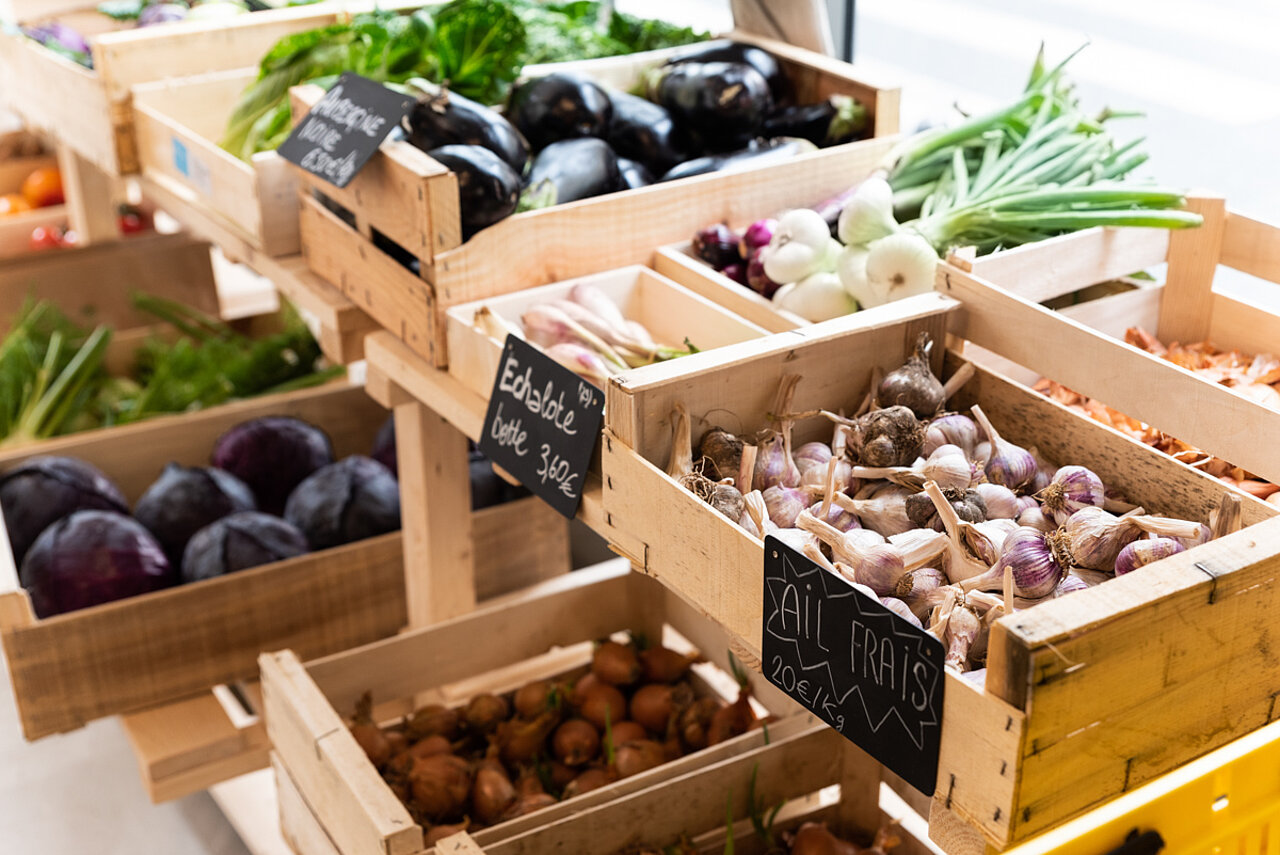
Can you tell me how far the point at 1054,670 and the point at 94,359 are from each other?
260cm

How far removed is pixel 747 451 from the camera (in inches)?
49.9

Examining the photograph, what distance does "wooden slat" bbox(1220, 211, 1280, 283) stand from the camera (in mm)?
1562

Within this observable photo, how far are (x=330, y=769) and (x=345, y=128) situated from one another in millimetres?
876

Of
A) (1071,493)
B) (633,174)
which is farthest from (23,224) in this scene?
(1071,493)

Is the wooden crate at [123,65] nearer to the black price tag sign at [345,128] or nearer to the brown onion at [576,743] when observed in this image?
the black price tag sign at [345,128]

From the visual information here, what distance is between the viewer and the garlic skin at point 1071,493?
3.87 ft

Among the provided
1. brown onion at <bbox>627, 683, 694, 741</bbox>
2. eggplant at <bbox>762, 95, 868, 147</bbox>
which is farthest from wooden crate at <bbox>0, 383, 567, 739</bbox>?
eggplant at <bbox>762, 95, 868, 147</bbox>

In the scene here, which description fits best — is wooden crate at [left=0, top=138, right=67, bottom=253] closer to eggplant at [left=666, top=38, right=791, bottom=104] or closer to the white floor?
the white floor

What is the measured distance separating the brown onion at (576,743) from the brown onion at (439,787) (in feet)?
0.55

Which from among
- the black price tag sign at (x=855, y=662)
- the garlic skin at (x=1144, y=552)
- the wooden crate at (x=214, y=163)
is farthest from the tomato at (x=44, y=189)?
the garlic skin at (x=1144, y=552)

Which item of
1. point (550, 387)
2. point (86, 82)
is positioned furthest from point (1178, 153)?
point (86, 82)

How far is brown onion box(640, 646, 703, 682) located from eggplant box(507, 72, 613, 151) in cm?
84

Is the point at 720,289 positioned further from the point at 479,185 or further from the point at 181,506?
the point at 181,506

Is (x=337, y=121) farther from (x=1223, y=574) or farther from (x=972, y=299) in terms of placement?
(x=1223, y=574)
